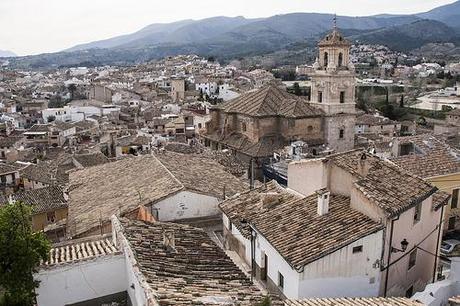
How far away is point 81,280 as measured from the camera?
11492mm

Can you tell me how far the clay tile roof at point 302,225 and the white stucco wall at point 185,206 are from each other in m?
2.32

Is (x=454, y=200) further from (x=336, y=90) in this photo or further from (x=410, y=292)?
(x=336, y=90)

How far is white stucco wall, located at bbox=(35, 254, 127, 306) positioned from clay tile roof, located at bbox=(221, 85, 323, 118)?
2617 centimetres

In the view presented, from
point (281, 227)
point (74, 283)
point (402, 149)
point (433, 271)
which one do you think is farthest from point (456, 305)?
point (402, 149)

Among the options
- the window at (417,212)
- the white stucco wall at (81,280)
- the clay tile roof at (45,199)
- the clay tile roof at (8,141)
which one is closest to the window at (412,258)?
the window at (417,212)

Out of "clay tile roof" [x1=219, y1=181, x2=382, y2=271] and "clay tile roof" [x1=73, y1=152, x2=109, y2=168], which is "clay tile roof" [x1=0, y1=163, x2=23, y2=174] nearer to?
"clay tile roof" [x1=73, y1=152, x2=109, y2=168]

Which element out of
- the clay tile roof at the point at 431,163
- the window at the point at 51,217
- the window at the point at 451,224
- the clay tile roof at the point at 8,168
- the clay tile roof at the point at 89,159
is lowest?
the clay tile roof at the point at 8,168

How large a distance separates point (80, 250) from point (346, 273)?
6679mm

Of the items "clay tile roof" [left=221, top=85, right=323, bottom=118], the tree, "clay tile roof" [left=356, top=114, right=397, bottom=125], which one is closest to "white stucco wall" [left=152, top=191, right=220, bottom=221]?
the tree

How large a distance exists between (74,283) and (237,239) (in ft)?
16.4

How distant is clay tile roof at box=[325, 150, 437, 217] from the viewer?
11508 millimetres

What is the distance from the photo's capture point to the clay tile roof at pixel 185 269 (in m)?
8.96

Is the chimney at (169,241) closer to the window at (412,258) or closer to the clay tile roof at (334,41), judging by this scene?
the window at (412,258)

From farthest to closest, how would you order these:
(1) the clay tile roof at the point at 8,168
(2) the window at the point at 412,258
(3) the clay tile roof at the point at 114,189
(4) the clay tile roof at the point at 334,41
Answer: (4) the clay tile roof at the point at 334,41
(1) the clay tile roof at the point at 8,168
(3) the clay tile roof at the point at 114,189
(2) the window at the point at 412,258
